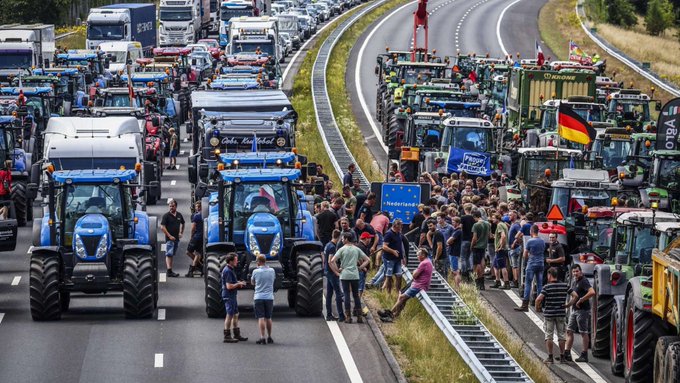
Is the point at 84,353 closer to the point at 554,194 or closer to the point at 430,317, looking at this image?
the point at 430,317

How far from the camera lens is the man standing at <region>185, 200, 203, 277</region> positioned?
31594 mm

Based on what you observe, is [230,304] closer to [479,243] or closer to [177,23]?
[479,243]

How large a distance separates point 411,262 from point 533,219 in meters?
2.56

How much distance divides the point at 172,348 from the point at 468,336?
4.70 m

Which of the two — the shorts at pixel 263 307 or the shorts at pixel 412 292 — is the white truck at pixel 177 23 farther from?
the shorts at pixel 263 307

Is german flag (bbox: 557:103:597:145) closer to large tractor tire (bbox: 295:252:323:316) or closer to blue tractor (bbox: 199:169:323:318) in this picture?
blue tractor (bbox: 199:169:323:318)

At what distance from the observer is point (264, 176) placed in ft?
90.4

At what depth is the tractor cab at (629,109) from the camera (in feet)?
153

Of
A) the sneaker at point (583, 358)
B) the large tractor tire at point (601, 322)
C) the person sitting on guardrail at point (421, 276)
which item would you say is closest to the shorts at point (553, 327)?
the sneaker at point (583, 358)

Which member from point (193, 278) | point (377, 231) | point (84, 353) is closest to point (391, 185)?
point (377, 231)

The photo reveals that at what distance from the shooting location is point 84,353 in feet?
80.2

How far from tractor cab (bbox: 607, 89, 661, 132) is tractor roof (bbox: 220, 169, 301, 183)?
67.5 feet

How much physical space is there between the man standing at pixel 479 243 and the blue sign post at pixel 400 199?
2269mm

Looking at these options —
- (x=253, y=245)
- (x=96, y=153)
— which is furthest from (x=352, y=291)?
(x=96, y=153)
